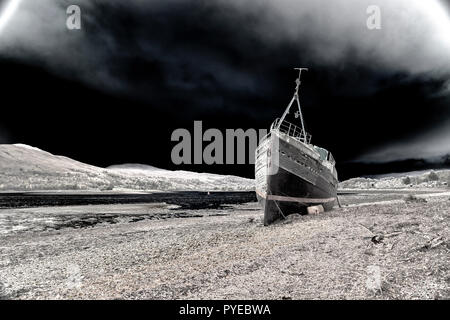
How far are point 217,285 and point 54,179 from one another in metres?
186

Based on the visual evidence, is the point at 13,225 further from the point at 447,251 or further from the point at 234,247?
the point at 447,251

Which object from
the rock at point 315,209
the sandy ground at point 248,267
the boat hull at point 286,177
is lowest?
the sandy ground at point 248,267

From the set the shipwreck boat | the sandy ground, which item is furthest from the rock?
the sandy ground

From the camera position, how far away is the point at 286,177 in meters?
21.4

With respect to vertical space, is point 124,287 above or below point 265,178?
below

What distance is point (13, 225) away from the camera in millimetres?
23109

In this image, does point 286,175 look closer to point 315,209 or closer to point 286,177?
point 286,177

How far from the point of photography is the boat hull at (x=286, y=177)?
21172 mm

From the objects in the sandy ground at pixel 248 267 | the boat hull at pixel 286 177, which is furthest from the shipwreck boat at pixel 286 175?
the sandy ground at pixel 248 267

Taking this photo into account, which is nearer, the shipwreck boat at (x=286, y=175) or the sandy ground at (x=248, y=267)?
the sandy ground at (x=248, y=267)

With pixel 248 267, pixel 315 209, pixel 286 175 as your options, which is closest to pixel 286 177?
pixel 286 175

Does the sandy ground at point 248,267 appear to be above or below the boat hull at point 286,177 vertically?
below

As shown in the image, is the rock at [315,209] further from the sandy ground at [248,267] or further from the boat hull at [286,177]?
the sandy ground at [248,267]
